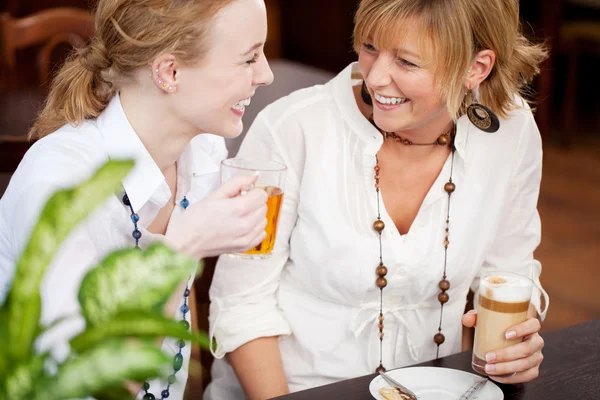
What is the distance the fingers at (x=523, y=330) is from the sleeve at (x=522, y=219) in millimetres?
422

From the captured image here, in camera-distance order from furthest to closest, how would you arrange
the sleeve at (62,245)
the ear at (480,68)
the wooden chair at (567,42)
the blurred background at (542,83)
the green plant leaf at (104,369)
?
1. the wooden chair at (567,42)
2. the blurred background at (542,83)
3. the ear at (480,68)
4. the sleeve at (62,245)
5. the green plant leaf at (104,369)

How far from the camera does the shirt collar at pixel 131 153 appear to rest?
1411 millimetres

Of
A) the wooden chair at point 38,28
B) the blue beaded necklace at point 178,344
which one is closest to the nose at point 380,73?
the blue beaded necklace at point 178,344

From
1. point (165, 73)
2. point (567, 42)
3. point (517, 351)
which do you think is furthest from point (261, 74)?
point (567, 42)

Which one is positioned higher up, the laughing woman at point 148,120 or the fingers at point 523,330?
the laughing woman at point 148,120

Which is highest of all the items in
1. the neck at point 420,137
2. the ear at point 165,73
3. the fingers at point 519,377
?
the ear at point 165,73

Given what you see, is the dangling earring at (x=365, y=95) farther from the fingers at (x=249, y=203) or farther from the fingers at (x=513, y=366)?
the fingers at (x=513, y=366)

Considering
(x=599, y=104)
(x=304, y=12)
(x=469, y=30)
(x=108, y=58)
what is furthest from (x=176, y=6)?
(x=599, y=104)

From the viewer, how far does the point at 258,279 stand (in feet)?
5.49

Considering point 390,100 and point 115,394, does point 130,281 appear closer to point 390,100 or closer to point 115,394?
point 115,394

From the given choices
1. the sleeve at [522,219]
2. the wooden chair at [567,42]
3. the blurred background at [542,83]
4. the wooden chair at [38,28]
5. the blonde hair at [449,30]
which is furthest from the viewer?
the wooden chair at [567,42]

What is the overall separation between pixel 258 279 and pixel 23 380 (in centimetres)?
109

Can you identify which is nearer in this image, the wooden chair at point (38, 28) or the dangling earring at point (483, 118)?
the dangling earring at point (483, 118)

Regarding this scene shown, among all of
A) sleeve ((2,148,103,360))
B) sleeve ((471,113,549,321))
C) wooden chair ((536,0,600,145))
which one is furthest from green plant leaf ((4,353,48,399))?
wooden chair ((536,0,600,145))
